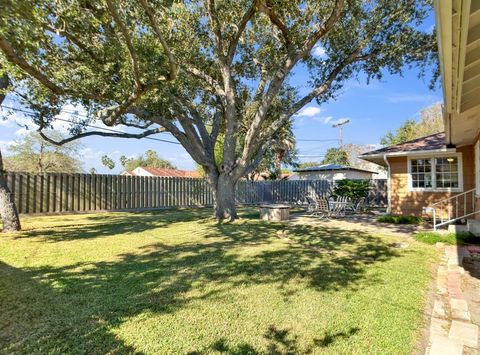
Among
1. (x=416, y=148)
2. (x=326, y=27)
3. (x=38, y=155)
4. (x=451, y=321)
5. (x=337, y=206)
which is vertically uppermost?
(x=326, y=27)

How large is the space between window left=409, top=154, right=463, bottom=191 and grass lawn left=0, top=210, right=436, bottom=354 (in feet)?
17.5

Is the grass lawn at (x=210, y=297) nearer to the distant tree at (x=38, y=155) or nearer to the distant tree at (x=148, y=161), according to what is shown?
the distant tree at (x=38, y=155)

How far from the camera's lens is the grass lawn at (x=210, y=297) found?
259 centimetres

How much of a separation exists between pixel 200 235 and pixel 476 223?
24.3 ft

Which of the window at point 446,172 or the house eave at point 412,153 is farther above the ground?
the house eave at point 412,153

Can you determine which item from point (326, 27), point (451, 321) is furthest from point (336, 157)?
point (451, 321)

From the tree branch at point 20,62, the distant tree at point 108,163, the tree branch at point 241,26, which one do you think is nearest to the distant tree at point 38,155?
the distant tree at point 108,163

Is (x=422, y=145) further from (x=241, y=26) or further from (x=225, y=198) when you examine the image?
(x=241, y=26)

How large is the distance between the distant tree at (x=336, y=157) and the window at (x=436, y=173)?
89.6ft

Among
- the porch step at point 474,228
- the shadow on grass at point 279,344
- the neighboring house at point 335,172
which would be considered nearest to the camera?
the shadow on grass at point 279,344

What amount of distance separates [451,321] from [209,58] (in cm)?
1052

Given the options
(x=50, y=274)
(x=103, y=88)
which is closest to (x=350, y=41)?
(x=103, y=88)

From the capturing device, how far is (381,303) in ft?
11.4

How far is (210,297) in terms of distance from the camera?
355 centimetres
